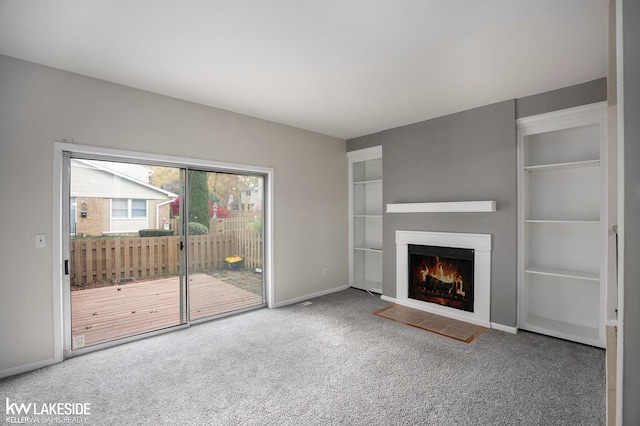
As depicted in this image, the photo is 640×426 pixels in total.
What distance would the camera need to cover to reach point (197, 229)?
3660 millimetres

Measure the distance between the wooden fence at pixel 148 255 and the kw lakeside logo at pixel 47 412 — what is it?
1088 millimetres

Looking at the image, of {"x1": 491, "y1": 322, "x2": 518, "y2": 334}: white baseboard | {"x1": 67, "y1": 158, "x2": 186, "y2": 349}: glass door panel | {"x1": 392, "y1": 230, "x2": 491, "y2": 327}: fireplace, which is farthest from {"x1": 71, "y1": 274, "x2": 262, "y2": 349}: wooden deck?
{"x1": 491, "y1": 322, "x2": 518, "y2": 334}: white baseboard

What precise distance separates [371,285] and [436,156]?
2374 mm

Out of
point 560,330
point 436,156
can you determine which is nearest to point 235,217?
point 436,156

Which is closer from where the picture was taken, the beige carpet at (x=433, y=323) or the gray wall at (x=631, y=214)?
the gray wall at (x=631, y=214)

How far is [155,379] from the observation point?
2.47 meters

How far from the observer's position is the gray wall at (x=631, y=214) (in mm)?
824

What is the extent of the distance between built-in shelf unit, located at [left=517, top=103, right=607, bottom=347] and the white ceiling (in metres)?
0.53

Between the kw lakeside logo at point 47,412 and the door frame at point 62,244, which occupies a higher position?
the door frame at point 62,244

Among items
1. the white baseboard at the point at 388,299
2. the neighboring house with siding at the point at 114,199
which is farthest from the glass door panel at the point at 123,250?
the white baseboard at the point at 388,299

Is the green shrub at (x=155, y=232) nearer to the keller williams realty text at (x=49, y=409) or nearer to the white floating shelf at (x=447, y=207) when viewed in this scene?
the keller williams realty text at (x=49, y=409)

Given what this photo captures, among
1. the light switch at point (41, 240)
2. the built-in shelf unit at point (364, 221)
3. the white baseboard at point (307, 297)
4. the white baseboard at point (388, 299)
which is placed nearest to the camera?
the light switch at point (41, 240)

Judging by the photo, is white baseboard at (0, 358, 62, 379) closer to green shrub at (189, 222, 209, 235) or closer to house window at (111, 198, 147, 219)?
house window at (111, 198, 147, 219)

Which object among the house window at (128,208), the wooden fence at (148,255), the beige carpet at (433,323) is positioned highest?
the house window at (128,208)
